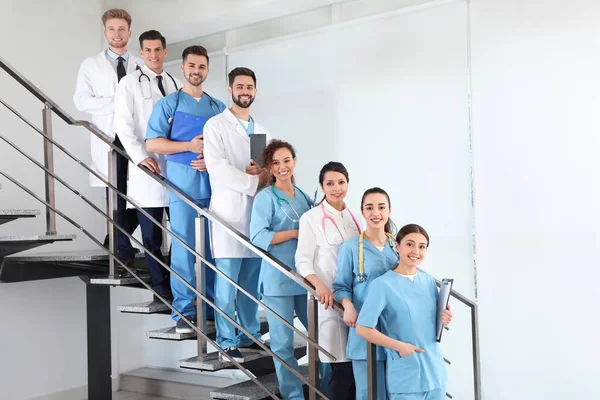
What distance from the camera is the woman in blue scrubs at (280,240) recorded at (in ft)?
8.73

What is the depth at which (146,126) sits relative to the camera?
3.16m

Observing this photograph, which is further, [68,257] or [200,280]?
[68,257]

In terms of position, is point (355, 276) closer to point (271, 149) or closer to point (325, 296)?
point (325, 296)

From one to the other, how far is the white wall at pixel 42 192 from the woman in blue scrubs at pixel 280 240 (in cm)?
244

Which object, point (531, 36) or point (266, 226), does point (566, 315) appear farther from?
point (266, 226)

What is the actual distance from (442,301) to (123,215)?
1728 mm

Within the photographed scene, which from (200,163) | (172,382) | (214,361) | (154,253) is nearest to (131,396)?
(172,382)

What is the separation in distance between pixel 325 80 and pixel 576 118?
1.65m

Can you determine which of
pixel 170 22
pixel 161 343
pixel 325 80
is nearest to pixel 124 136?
pixel 325 80

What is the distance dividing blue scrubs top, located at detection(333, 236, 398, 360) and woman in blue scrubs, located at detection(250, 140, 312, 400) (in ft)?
0.84

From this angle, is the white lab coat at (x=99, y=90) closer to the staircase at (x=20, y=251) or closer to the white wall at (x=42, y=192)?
the staircase at (x=20, y=251)

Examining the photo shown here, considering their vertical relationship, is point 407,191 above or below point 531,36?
below

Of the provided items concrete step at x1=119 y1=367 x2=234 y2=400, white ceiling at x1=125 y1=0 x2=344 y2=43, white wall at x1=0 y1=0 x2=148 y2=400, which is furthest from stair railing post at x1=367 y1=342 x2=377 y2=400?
white wall at x1=0 y1=0 x2=148 y2=400

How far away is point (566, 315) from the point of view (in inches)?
139
